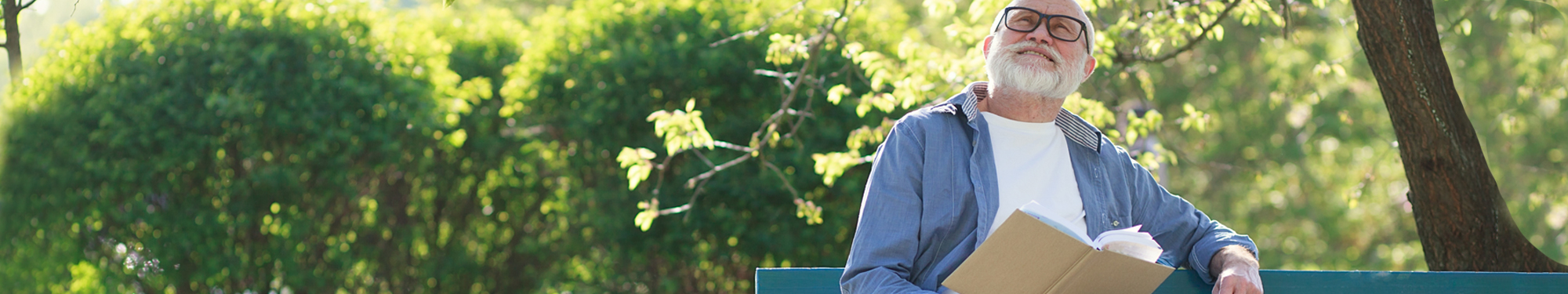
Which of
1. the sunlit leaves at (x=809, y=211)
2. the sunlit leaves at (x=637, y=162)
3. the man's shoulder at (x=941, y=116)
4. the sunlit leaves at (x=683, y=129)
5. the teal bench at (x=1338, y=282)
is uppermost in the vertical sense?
the man's shoulder at (x=941, y=116)

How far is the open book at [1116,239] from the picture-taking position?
1975 millimetres

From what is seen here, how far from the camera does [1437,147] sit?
317cm

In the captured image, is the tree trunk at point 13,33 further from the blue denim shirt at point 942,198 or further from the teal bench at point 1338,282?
the blue denim shirt at point 942,198

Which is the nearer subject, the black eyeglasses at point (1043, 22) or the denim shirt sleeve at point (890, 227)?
the denim shirt sleeve at point (890, 227)

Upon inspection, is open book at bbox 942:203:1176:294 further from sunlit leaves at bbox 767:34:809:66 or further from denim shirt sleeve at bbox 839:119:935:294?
sunlit leaves at bbox 767:34:809:66

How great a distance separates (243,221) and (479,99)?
1211mm

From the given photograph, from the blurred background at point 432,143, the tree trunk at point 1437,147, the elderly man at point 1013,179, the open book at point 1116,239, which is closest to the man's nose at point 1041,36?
the elderly man at point 1013,179

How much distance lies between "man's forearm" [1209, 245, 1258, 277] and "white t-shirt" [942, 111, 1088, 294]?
300mm

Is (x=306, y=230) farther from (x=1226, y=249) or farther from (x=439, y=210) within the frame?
(x=1226, y=249)

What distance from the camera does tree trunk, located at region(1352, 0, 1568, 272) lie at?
10.4 ft

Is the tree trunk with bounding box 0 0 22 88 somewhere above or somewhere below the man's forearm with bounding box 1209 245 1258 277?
below

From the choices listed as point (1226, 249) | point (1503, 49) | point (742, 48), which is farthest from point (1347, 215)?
point (1226, 249)

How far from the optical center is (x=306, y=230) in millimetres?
5195

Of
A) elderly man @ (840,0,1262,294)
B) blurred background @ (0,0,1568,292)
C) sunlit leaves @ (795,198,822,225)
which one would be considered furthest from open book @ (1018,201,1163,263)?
blurred background @ (0,0,1568,292)
